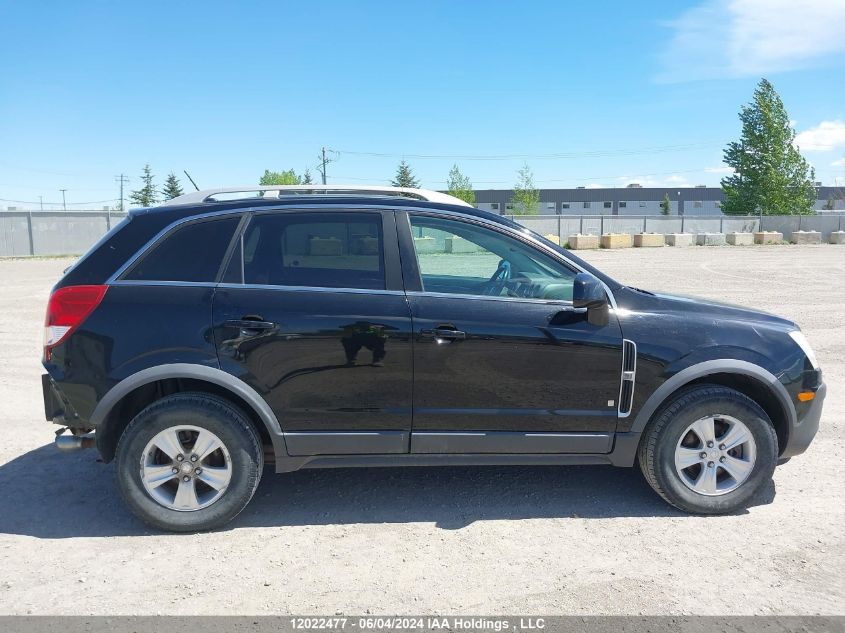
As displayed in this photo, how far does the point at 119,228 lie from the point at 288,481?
2.00 metres

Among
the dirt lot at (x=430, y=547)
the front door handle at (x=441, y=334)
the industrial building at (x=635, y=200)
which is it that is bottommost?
the dirt lot at (x=430, y=547)

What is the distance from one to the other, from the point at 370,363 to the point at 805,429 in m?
2.70

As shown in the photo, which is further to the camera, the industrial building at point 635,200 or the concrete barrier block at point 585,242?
the industrial building at point 635,200

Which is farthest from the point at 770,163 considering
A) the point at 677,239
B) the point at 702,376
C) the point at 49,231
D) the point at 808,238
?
the point at 702,376

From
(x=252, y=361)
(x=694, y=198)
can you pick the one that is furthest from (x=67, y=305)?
(x=694, y=198)

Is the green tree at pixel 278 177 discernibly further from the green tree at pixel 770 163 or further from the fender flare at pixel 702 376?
the fender flare at pixel 702 376

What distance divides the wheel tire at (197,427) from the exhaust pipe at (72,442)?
0.29 m

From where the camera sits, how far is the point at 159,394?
154 inches

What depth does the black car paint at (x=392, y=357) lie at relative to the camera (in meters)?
3.65

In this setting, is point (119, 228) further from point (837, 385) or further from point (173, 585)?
point (837, 385)

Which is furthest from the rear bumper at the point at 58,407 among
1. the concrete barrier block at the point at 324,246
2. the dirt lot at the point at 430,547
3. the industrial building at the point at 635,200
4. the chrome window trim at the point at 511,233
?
the industrial building at the point at 635,200

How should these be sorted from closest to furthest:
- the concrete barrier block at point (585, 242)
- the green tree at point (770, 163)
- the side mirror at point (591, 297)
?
the side mirror at point (591, 297) → the concrete barrier block at point (585, 242) → the green tree at point (770, 163)

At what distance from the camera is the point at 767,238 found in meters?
40.7

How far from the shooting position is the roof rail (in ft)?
13.5
